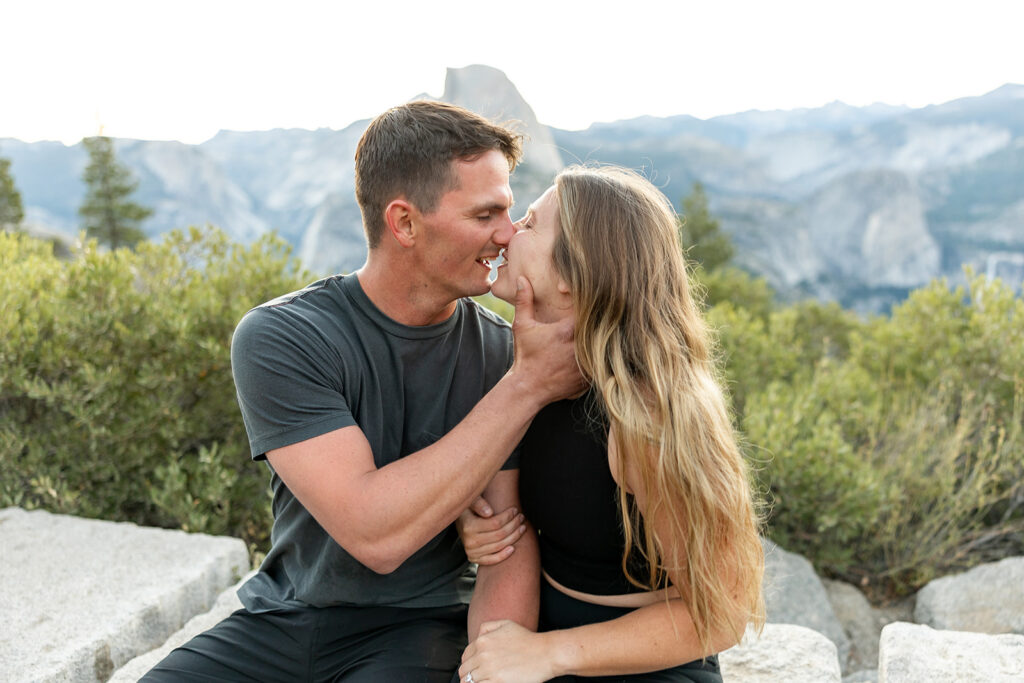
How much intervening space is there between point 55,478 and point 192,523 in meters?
0.92

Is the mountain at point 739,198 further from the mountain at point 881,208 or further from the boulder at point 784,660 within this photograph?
the boulder at point 784,660

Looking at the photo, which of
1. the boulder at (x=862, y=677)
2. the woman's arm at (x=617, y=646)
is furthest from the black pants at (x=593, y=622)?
the boulder at (x=862, y=677)

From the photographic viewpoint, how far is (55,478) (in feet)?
15.0

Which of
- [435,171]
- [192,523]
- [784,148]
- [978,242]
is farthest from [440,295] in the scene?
[784,148]

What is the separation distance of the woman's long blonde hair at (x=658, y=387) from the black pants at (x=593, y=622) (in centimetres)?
21

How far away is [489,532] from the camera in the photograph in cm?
238

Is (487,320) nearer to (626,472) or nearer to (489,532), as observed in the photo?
(489,532)

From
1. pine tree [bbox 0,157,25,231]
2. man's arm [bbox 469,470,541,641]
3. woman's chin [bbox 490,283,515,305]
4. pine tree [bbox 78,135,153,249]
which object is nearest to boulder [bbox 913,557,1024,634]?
man's arm [bbox 469,470,541,641]

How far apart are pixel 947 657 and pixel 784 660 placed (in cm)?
57

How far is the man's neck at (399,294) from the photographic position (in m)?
2.63

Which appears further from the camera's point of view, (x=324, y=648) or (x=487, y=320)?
(x=487, y=320)

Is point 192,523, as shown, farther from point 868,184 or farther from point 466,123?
point 868,184

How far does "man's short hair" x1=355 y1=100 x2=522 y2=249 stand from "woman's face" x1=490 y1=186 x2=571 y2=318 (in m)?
→ 0.43

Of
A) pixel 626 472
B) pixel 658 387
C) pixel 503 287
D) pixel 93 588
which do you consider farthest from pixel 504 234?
pixel 93 588
